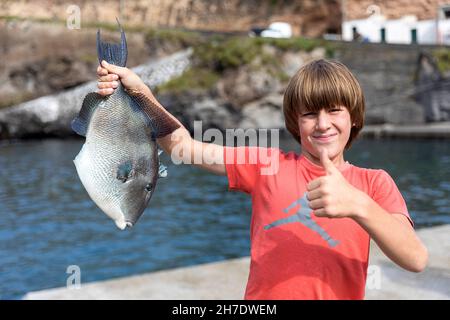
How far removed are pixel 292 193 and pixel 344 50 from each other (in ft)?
101

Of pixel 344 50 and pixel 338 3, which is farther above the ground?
pixel 338 3

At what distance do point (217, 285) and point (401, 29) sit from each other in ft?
120

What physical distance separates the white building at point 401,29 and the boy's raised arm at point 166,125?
120ft

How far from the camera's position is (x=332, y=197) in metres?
1.77

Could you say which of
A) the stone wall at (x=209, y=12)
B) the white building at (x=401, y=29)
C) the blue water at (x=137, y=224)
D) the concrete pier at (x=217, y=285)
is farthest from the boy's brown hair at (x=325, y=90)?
the stone wall at (x=209, y=12)

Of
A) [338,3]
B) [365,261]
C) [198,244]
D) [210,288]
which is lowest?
[198,244]

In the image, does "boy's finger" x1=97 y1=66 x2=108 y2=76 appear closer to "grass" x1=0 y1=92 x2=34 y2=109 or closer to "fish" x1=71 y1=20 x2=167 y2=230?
"fish" x1=71 y1=20 x2=167 y2=230

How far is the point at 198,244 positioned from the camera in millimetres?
11492

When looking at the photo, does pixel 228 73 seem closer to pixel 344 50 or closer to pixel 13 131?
pixel 344 50

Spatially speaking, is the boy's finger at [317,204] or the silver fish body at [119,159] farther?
the silver fish body at [119,159]

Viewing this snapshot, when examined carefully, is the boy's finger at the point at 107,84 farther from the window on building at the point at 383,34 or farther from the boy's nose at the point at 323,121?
the window on building at the point at 383,34

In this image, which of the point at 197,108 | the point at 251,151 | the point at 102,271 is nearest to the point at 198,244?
the point at 102,271

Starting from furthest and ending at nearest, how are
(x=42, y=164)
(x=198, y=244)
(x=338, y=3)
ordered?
1. (x=338, y=3)
2. (x=42, y=164)
3. (x=198, y=244)

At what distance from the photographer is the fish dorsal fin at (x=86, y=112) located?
206 cm
